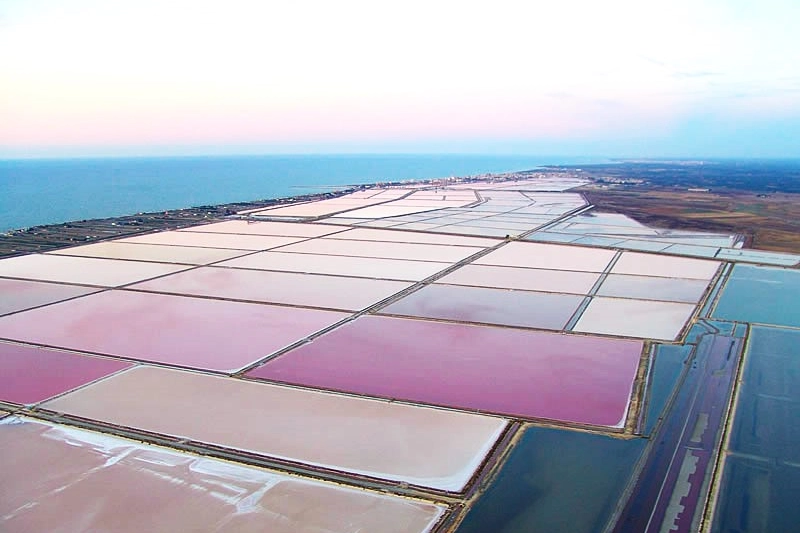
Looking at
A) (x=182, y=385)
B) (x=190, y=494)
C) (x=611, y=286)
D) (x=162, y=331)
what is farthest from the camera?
(x=611, y=286)

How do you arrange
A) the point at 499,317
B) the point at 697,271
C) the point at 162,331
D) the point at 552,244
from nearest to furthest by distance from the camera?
the point at 162,331
the point at 499,317
the point at 697,271
the point at 552,244

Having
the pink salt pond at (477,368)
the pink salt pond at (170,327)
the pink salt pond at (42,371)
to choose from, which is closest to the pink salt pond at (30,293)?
the pink salt pond at (170,327)

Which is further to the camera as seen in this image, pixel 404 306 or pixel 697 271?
pixel 697 271

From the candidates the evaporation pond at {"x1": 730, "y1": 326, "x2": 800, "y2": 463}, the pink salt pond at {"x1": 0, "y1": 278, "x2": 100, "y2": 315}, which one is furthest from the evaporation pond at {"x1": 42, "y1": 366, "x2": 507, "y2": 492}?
the pink salt pond at {"x1": 0, "y1": 278, "x2": 100, "y2": 315}

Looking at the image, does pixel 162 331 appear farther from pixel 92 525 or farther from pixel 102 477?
pixel 92 525

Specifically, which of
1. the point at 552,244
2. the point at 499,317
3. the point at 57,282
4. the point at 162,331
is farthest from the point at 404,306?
the point at 552,244

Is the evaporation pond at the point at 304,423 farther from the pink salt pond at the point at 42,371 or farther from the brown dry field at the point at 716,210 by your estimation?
the brown dry field at the point at 716,210
